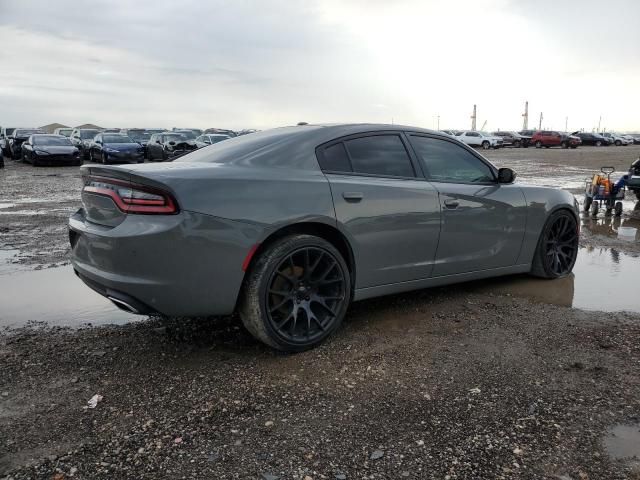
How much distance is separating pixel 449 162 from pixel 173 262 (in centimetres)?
265

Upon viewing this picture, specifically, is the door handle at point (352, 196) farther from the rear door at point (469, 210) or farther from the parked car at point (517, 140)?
the parked car at point (517, 140)

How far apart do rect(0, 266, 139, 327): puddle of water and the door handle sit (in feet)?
6.61

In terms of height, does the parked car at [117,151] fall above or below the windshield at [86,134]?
below

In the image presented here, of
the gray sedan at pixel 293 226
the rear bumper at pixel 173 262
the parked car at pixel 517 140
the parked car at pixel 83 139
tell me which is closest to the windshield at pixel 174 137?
the parked car at pixel 83 139

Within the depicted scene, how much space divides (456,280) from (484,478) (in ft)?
8.08

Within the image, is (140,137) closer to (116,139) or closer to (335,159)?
(116,139)

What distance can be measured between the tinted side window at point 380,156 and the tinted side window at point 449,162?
188mm

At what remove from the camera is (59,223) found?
9242 mm

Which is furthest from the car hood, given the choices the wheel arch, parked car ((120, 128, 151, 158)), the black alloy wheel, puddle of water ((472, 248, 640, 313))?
the black alloy wheel

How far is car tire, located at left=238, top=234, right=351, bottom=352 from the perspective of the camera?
3.62 meters

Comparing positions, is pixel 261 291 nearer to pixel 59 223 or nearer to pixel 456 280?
pixel 456 280

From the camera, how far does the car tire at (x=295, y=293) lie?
11.9 ft

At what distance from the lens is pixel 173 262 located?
3346 mm

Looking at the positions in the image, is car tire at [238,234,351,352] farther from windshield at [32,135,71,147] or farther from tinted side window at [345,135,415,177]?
windshield at [32,135,71,147]
